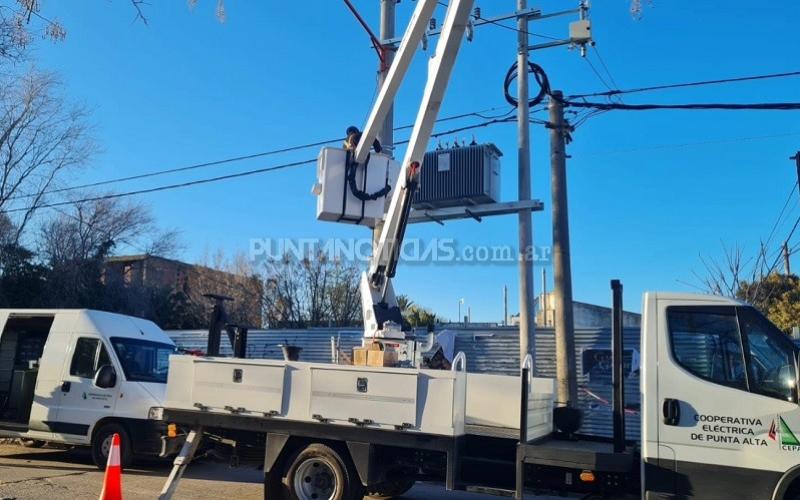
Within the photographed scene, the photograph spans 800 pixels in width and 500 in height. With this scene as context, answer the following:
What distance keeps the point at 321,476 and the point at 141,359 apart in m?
5.72

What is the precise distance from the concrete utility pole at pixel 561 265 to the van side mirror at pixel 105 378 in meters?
7.35

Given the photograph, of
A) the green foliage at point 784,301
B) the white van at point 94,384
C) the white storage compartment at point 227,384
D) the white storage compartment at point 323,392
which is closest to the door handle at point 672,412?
the white storage compartment at point 323,392

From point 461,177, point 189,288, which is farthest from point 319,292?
point 461,177

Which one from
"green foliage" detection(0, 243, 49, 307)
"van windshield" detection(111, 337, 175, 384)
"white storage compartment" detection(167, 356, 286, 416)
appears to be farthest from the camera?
"green foliage" detection(0, 243, 49, 307)

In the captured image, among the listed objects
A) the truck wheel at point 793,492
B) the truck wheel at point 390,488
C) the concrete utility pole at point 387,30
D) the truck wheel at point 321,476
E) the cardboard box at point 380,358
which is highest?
the concrete utility pole at point 387,30

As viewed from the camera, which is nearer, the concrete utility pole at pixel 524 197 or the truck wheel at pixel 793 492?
the truck wheel at pixel 793 492

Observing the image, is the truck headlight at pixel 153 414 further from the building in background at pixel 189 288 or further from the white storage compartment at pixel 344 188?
the building in background at pixel 189 288

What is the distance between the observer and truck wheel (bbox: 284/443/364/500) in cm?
687

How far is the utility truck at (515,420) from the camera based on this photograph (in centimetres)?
574

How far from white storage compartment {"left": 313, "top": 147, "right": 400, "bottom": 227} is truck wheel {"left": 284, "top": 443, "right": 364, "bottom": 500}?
3932 mm

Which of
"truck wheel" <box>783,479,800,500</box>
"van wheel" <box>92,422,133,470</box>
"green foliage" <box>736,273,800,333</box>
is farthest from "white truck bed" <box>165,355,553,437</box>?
"green foliage" <box>736,273,800,333</box>

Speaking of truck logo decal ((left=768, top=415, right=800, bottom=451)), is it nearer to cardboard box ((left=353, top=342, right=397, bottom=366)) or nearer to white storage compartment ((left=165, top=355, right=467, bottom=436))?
white storage compartment ((left=165, top=355, right=467, bottom=436))

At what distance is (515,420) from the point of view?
6590mm

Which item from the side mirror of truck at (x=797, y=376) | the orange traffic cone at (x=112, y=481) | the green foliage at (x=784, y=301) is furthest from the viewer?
the green foliage at (x=784, y=301)
